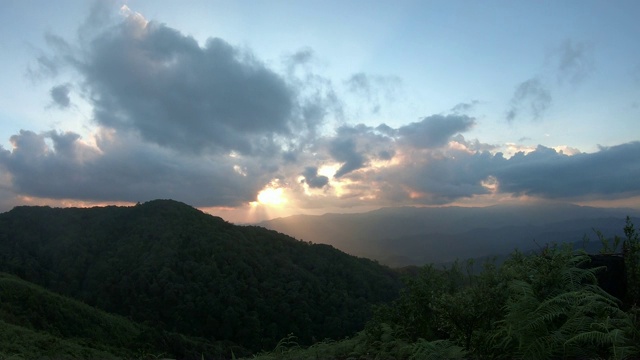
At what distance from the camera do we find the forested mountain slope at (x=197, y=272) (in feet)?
251

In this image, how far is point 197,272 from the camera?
88.9m

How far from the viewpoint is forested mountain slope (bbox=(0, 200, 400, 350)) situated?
3017 inches

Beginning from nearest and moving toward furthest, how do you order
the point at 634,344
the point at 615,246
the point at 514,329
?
the point at 634,344, the point at 514,329, the point at 615,246

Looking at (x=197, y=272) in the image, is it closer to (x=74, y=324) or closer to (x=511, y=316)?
(x=74, y=324)

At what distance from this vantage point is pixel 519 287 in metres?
5.65

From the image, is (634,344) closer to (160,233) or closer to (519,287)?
(519,287)

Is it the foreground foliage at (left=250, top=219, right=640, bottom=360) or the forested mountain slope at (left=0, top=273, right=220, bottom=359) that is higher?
the foreground foliage at (left=250, top=219, right=640, bottom=360)

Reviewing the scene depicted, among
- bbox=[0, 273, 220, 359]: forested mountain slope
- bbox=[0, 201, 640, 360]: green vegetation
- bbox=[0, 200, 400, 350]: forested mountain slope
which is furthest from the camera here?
bbox=[0, 200, 400, 350]: forested mountain slope

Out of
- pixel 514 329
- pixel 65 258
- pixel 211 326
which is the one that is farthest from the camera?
pixel 65 258

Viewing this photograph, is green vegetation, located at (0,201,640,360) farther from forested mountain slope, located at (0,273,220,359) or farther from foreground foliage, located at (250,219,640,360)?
forested mountain slope, located at (0,273,220,359)

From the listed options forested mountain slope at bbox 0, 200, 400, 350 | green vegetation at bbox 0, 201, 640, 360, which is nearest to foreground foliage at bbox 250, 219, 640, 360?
green vegetation at bbox 0, 201, 640, 360

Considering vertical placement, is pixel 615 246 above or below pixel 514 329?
above

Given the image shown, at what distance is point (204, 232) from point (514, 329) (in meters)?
107

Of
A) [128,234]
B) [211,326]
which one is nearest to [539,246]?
[211,326]
